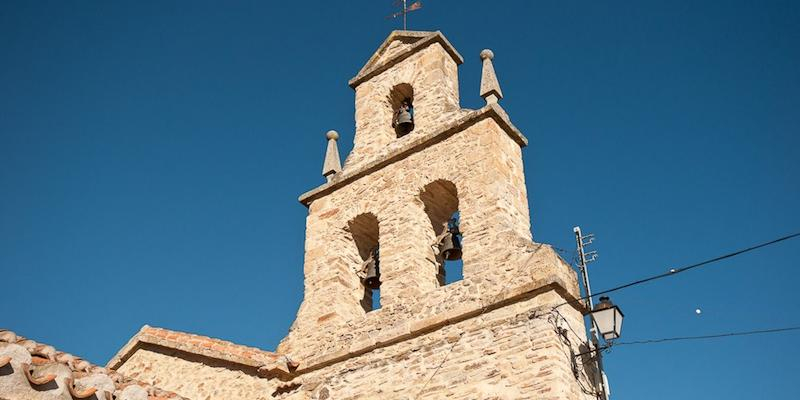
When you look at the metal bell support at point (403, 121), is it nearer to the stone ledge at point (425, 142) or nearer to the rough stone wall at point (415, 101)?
the rough stone wall at point (415, 101)

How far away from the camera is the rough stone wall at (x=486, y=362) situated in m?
7.71

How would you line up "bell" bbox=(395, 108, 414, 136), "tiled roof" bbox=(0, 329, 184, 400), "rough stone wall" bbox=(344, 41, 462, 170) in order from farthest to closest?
1. "bell" bbox=(395, 108, 414, 136)
2. "rough stone wall" bbox=(344, 41, 462, 170)
3. "tiled roof" bbox=(0, 329, 184, 400)

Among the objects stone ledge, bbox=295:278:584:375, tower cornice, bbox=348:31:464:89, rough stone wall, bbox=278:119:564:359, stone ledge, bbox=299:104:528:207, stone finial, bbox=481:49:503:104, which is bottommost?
stone ledge, bbox=295:278:584:375

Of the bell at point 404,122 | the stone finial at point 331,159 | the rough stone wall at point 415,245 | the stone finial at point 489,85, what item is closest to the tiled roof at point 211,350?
the rough stone wall at point 415,245

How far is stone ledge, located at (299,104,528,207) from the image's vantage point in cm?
977

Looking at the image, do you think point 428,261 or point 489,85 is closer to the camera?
point 428,261

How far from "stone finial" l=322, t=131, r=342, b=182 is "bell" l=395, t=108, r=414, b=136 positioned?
39.9 inches

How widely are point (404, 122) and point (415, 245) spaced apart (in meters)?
2.21

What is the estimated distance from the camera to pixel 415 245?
31.6ft

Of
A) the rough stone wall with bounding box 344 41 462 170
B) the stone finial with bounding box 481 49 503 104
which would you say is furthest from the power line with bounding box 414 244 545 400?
the rough stone wall with bounding box 344 41 462 170

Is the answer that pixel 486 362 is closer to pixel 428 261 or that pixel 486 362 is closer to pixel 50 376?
pixel 428 261

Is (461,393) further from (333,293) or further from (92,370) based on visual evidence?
(92,370)

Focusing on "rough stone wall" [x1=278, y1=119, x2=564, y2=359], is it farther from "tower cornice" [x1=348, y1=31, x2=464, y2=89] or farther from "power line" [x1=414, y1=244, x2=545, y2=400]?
"tower cornice" [x1=348, y1=31, x2=464, y2=89]

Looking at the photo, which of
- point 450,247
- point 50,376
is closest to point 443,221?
point 450,247
